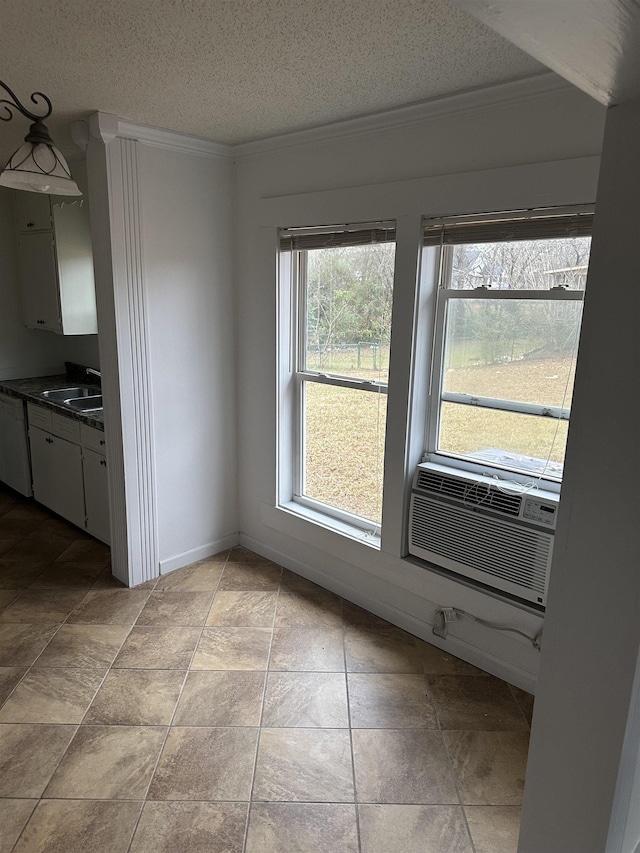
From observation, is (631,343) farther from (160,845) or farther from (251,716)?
(251,716)

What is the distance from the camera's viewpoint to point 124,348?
10.2 ft

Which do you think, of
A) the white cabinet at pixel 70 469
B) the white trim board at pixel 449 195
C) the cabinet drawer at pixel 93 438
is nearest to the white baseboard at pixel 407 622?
the white cabinet at pixel 70 469

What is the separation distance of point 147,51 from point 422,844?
2.84 m

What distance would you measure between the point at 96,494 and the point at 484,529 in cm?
250

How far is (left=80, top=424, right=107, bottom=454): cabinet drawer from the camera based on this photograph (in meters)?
3.52

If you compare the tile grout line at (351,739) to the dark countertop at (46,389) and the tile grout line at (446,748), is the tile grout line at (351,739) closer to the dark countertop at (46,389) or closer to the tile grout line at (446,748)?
the tile grout line at (446,748)

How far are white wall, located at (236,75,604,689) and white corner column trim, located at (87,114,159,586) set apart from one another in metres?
0.67

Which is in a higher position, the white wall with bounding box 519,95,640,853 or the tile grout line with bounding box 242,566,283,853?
the white wall with bounding box 519,95,640,853

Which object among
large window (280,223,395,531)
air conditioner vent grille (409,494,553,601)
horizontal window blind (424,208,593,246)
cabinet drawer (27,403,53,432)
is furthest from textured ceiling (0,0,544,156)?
cabinet drawer (27,403,53,432)

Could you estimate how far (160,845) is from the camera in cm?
184

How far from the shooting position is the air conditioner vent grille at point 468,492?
2512 mm

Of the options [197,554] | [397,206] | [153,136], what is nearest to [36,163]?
[153,136]

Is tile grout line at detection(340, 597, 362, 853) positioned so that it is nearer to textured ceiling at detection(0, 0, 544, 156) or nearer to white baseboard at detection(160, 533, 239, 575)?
white baseboard at detection(160, 533, 239, 575)

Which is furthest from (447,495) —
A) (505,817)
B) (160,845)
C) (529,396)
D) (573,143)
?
(160,845)
